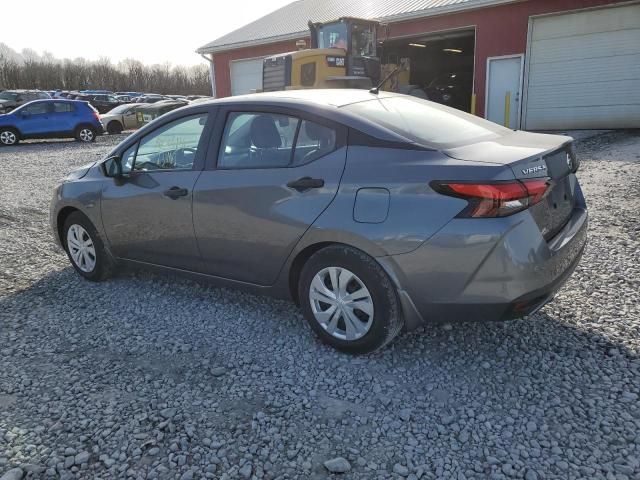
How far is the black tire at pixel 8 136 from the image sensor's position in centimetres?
1716

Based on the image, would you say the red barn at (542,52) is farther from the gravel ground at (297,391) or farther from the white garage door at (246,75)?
the gravel ground at (297,391)

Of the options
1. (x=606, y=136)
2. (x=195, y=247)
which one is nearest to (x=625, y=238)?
(x=195, y=247)

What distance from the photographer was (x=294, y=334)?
3.46m

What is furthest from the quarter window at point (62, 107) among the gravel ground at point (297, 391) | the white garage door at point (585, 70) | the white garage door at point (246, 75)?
the gravel ground at point (297, 391)

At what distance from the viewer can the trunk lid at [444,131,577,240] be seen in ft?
8.81

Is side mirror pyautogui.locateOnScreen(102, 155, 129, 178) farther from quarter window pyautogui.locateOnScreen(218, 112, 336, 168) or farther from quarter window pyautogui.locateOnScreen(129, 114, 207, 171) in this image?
quarter window pyautogui.locateOnScreen(218, 112, 336, 168)

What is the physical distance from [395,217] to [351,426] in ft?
3.62

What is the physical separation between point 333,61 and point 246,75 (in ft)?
33.3

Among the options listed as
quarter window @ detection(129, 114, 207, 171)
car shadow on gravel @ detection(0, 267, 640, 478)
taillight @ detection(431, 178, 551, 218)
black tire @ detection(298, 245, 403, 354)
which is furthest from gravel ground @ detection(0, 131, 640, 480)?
quarter window @ detection(129, 114, 207, 171)

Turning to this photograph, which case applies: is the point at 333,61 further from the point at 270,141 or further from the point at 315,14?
the point at 270,141

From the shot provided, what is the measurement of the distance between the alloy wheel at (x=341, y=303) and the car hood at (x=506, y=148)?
3.07ft

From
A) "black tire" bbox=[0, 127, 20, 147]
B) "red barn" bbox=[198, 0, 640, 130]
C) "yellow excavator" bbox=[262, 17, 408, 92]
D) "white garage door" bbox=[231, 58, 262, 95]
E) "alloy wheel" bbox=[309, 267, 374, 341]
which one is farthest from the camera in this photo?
"white garage door" bbox=[231, 58, 262, 95]

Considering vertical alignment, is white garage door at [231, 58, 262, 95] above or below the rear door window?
above

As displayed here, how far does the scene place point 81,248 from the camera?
178 inches
